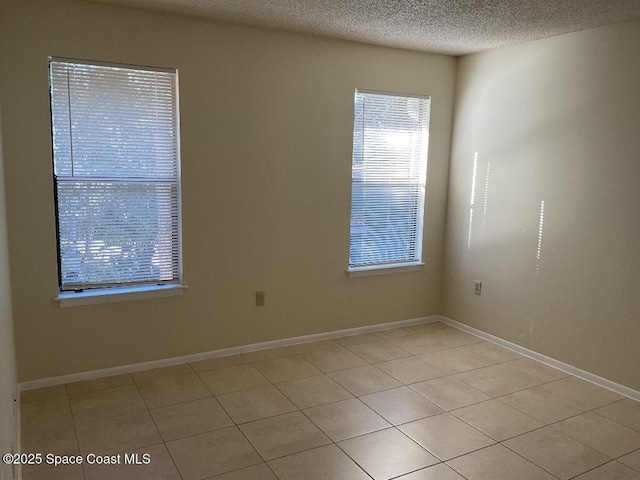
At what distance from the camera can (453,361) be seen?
12.6 ft

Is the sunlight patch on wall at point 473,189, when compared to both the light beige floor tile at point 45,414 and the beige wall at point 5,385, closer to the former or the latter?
the light beige floor tile at point 45,414

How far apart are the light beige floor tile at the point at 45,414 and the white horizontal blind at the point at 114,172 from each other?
703 millimetres

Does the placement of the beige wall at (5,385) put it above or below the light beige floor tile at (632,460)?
above

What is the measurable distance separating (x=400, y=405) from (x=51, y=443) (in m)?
1.92

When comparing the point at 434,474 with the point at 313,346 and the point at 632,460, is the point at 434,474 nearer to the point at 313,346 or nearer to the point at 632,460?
the point at 632,460

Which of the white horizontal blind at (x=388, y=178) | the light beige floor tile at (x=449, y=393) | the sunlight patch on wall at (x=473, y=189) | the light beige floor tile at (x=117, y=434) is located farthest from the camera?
the sunlight patch on wall at (x=473, y=189)

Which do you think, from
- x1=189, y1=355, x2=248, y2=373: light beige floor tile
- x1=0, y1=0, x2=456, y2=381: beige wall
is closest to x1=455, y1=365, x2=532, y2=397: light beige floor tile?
x1=0, y1=0, x2=456, y2=381: beige wall

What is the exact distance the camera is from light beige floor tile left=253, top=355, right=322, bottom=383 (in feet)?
11.4

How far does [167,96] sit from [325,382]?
2171mm

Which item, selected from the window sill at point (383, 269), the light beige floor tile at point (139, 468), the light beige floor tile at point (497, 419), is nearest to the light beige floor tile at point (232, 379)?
the light beige floor tile at point (139, 468)

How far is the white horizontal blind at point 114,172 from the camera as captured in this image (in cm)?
314

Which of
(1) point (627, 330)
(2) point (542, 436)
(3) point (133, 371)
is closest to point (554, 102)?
(1) point (627, 330)

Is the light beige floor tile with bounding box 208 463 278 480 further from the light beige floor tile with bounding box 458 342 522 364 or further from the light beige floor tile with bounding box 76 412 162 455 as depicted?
the light beige floor tile with bounding box 458 342 522 364

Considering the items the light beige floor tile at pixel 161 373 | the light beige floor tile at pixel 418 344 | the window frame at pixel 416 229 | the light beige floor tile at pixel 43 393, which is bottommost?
the light beige floor tile at pixel 43 393
